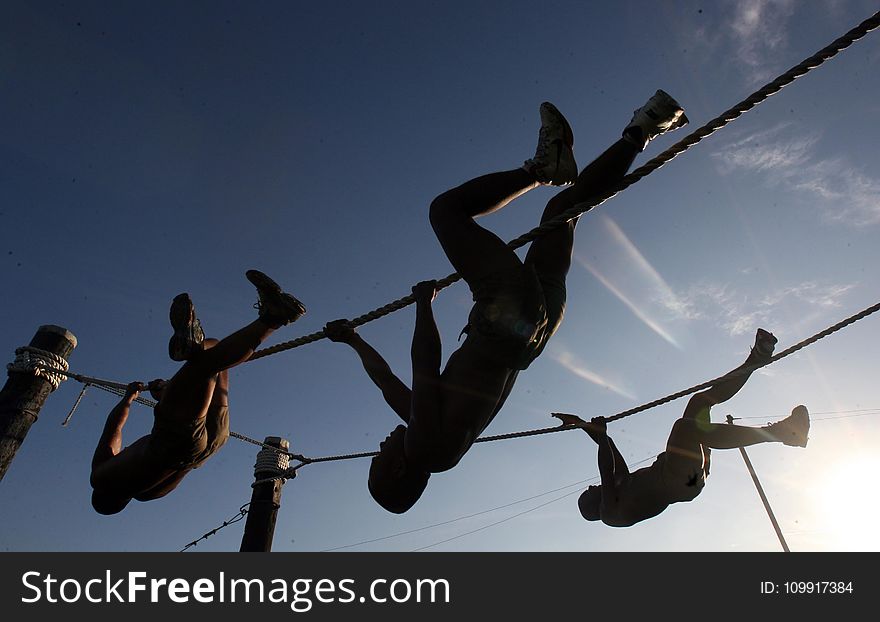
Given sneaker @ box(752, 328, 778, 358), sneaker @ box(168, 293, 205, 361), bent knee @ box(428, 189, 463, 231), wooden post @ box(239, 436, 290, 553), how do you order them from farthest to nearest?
wooden post @ box(239, 436, 290, 553) < sneaker @ box(752, 328, 778, 358) < sneaker @ box(168, 293, 205, 361) < bent knee @ box(428, 189, 463, 231)

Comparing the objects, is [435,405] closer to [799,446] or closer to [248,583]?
[248,583]

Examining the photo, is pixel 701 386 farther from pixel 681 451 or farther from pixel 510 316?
pixel 510 316

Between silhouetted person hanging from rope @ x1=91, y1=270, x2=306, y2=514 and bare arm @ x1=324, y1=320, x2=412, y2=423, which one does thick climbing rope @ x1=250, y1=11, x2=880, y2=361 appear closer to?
bare arm @ x1=324, y1=320, x2=412, y2=423

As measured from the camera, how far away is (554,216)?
3100 millimetres

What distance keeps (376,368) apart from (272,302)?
0.86 meters

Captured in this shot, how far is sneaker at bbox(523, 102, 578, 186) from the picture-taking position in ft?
9.23

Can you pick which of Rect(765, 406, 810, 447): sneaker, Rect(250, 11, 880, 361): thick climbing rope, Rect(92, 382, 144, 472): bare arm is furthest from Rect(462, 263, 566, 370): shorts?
Rect(765, 406, 810, 447): sneaker

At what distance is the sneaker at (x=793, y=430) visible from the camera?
218 inches

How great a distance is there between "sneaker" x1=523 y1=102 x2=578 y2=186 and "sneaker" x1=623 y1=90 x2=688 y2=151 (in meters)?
0.34

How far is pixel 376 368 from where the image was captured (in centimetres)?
367

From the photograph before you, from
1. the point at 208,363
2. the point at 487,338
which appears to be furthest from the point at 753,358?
the point at 208,363

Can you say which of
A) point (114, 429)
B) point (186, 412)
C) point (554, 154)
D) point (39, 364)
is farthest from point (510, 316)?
point (39, 364)

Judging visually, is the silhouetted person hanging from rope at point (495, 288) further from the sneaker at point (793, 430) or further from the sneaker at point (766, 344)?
the sneaker at point (793, 430)

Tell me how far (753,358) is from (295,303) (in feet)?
13.5
